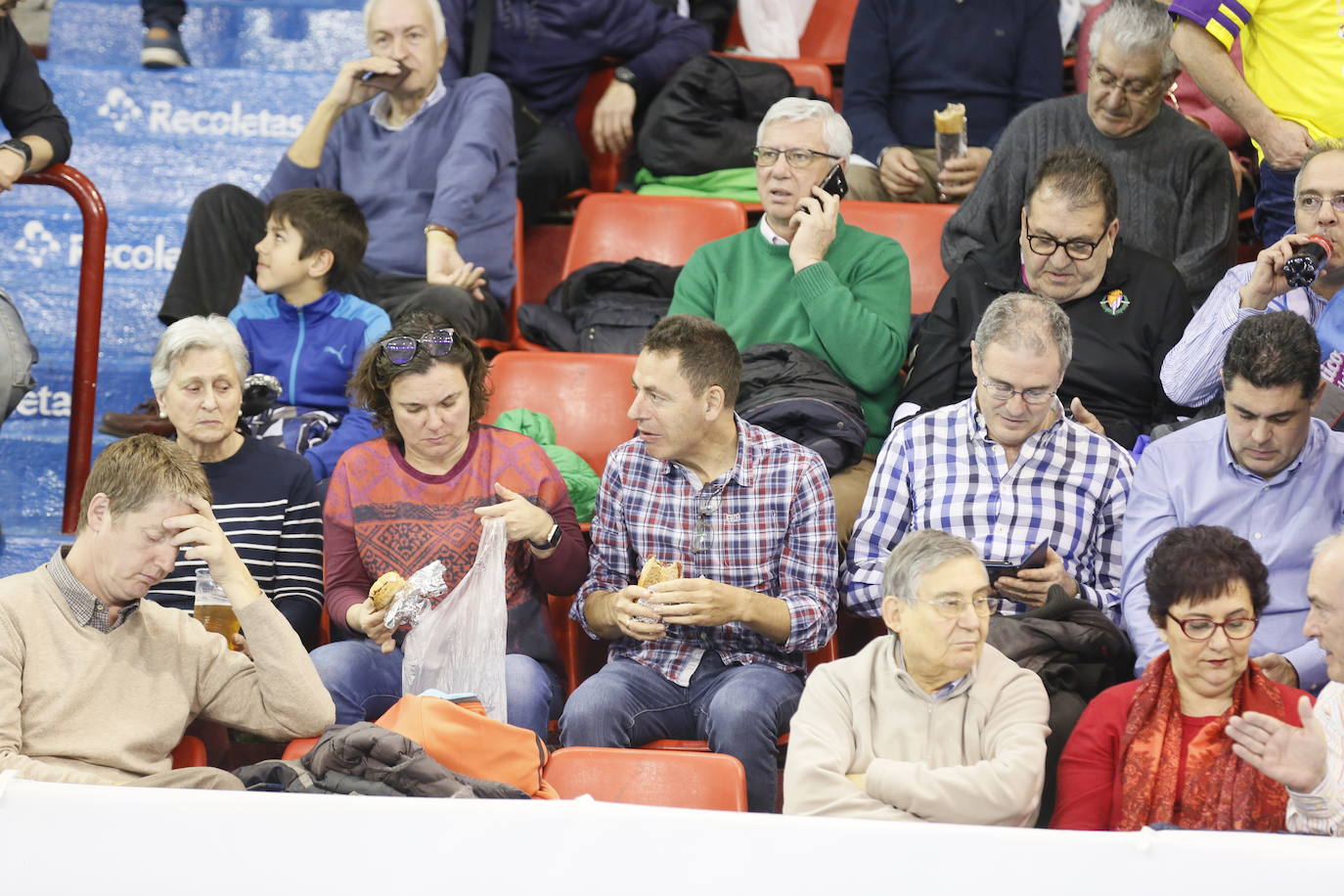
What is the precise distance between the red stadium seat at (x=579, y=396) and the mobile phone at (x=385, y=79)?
1.05 m

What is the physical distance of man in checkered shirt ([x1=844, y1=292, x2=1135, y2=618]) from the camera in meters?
3.06

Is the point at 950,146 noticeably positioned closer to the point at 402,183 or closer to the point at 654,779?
the point at 402,183

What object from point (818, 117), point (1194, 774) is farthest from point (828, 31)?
point (1194, 774)

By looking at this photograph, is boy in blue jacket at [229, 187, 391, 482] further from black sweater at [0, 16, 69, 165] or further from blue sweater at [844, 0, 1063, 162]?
blue sweater at [844, 0, 1063, 162]

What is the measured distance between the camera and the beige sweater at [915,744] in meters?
2.37

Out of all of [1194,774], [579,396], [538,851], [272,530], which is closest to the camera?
[538,851]

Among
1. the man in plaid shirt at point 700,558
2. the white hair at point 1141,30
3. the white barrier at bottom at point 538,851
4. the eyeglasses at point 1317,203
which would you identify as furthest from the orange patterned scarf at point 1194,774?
the white hair at point 1141,30

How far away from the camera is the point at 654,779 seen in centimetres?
248

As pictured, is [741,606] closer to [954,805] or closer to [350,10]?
[954,805]

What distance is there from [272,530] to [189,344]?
17.5 inches

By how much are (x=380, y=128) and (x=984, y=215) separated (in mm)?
1661

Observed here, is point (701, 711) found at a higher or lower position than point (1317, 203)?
lower

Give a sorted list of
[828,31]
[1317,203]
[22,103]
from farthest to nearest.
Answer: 1. [828,31]
2. [22,103]
3. [1317,203]

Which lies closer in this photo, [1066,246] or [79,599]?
[79,599]
